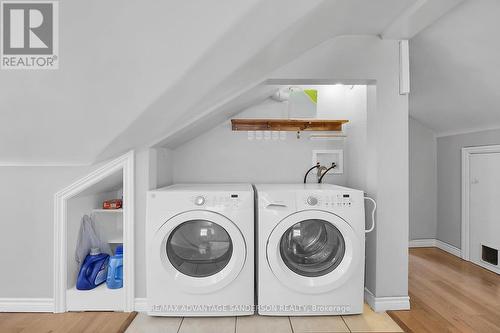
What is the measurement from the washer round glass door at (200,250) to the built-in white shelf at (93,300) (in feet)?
1.63

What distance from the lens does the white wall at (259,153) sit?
294cm

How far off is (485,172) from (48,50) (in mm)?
3676

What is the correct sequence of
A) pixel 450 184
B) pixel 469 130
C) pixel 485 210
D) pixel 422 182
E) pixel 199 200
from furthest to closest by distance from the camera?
1. pixel 422 182
2. pixel 450 184
3. pixel 469 130
4. pixel 485 210
5. pixel 199 200

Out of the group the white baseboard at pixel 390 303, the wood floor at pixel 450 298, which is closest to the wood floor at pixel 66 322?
the white baseboard at pixel 390 303

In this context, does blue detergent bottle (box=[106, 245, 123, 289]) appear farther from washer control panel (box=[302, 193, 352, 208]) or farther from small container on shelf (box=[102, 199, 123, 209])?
washer control panel (box=[302, 193, 352, 208])

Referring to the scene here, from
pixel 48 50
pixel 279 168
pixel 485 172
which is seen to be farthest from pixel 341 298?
pixel 48 50

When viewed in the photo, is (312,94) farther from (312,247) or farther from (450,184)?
(450,184)

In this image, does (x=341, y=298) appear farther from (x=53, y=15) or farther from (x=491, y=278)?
(x=53, y=15)

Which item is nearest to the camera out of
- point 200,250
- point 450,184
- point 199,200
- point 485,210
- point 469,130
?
point 199,200

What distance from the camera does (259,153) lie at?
2.97 m

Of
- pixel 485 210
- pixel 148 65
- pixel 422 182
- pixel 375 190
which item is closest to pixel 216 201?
pixel 148 65

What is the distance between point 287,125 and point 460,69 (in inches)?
55.9

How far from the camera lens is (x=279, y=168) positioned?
2975 mm

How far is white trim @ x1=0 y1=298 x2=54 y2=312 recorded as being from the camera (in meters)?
2.23
